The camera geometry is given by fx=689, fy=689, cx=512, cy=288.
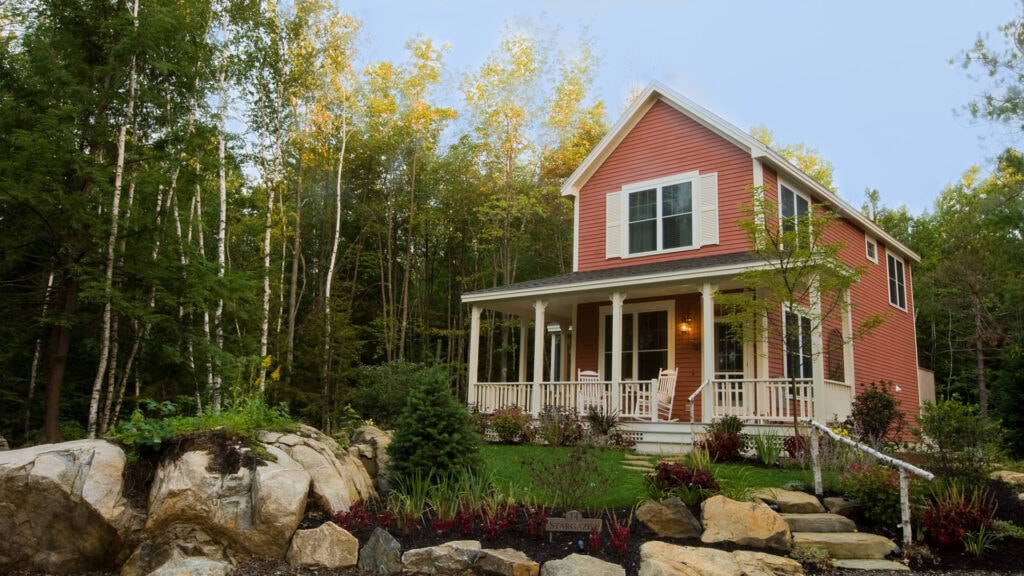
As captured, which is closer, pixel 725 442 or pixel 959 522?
pixel 959 522

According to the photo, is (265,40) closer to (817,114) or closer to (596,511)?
(596,511)

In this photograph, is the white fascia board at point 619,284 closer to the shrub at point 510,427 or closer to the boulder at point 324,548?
the shrub at point 510,427

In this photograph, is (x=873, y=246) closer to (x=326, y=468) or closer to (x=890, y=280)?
(x=890, y=280)

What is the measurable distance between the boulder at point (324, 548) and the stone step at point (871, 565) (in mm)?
3687

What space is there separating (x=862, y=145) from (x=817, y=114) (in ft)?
25.2

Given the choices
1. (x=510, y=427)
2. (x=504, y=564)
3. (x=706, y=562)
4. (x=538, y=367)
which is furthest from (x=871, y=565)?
(x=538, y=367)

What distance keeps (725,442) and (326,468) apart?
4.96 meters

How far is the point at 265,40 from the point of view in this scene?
531 inches

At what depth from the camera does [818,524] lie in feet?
19.3

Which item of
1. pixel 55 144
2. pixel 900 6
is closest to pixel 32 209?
pixel 55 144

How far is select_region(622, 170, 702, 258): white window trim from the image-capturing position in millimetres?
12922

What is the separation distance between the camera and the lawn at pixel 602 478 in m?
6.10

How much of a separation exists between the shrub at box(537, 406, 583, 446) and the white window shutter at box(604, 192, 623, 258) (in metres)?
4.23

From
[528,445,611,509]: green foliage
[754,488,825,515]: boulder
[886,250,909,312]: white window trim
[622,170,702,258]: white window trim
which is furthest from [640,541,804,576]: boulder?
[886,250,909,312]: white window trim
